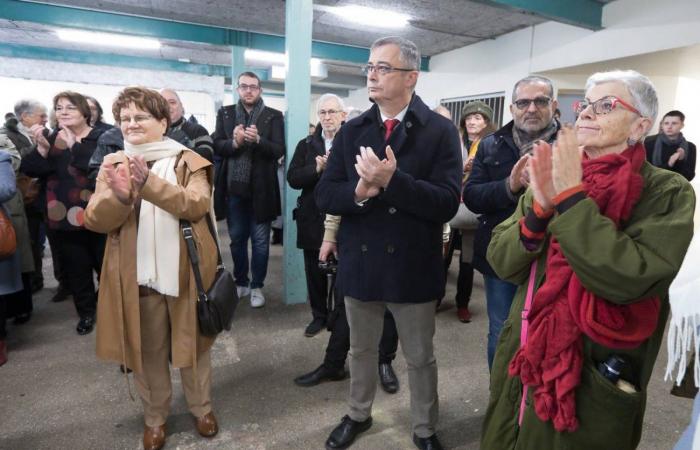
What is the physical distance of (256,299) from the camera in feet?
12.4

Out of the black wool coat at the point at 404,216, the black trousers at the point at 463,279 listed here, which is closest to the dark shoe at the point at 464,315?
the black trousers at the point at 463,279

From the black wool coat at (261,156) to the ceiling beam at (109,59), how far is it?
9.16m

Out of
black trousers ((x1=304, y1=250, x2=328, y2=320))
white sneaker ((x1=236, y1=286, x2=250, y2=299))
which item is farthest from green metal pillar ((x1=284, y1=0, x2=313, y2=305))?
black trousers ((x1=304, y1=250, x2=328, y2=320))

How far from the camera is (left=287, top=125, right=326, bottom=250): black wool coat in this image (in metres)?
3.03

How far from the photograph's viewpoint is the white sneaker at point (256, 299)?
3758 mm

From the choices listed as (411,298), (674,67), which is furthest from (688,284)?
(674,67)

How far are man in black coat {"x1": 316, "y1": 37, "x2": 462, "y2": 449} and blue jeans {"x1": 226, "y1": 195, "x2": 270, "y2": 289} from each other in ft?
6.37

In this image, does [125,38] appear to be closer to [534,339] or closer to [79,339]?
[79,339]

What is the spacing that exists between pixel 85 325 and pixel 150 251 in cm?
193

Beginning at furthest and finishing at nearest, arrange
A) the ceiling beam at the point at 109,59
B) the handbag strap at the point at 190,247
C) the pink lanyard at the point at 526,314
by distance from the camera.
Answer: the ceiling beam at the point at 109,59, the handbag strap at the point at 190,247, the pink lanyard at the point at 526,314

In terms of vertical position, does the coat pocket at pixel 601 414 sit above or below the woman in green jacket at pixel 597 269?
below

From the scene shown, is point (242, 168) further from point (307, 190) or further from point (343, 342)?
point (343, 342)

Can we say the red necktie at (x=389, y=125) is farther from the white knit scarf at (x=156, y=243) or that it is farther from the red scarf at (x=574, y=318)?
the white knit scarf at (x=156, y=243)

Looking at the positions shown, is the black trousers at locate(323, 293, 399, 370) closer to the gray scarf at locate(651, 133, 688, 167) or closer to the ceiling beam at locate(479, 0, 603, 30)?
the ceiling beam at locate(479, 0, 603, 30)
